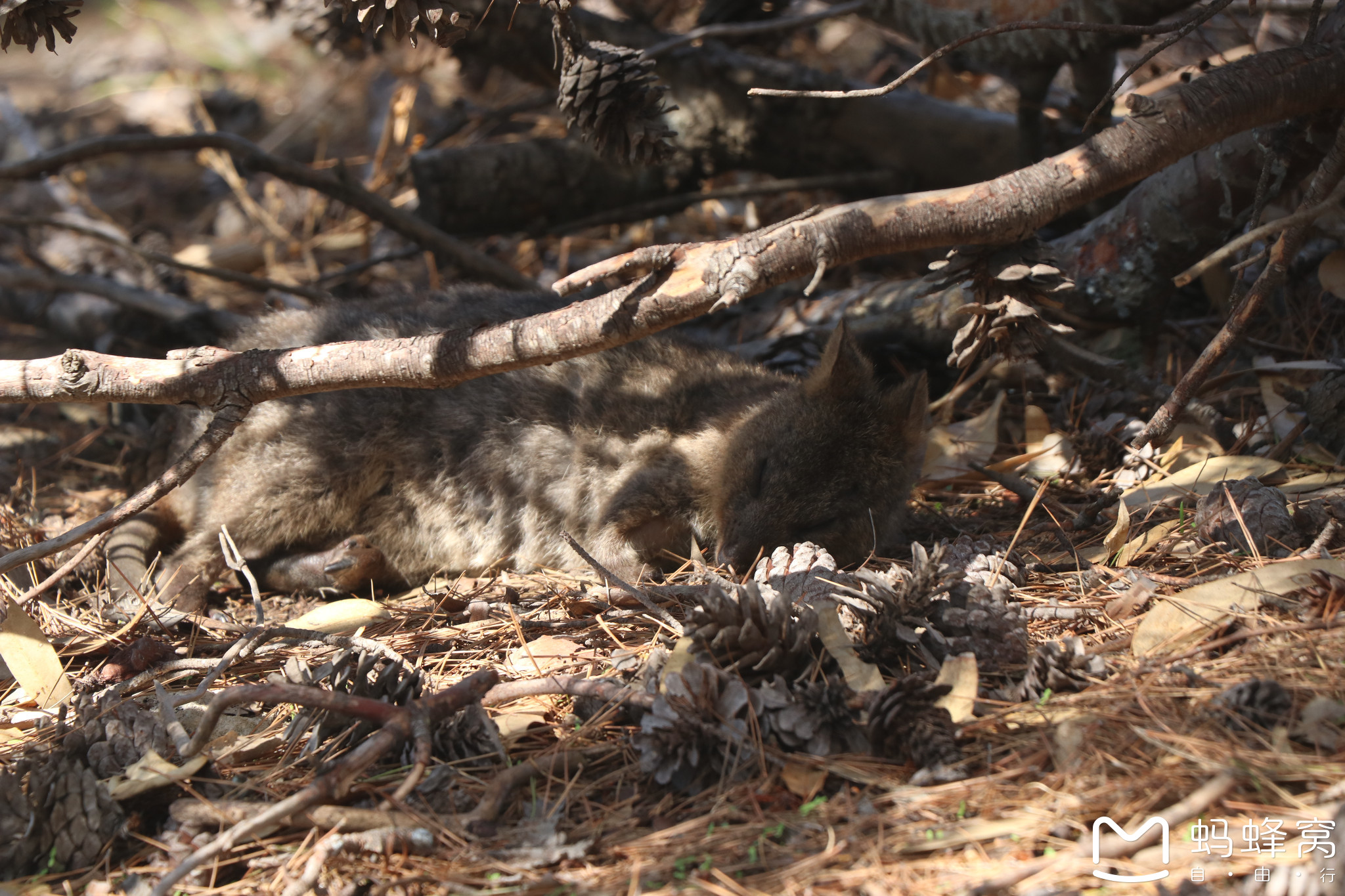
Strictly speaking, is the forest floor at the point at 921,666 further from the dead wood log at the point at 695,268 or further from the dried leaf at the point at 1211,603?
the dead wood log at the point at 695,268

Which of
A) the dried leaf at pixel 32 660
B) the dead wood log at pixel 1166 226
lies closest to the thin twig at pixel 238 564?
the dried leaf at pixel 32 660

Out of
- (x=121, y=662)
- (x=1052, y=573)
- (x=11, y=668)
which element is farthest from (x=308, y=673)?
(x=1052, y=573)

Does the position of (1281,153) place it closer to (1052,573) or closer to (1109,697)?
(1052,573)

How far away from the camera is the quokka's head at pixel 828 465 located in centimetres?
351

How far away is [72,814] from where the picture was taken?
207cm

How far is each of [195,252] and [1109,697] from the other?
697 centimetres

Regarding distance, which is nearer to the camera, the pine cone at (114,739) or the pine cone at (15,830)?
the pine cone at (15,830)

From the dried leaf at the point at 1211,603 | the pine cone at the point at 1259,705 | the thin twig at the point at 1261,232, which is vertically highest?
the thin twig at the point at 1261,232

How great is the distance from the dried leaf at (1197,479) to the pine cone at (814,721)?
Answer: 1.72 metres

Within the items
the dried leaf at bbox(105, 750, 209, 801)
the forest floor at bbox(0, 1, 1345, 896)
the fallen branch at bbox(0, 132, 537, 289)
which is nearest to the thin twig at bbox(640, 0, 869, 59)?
the forest floor at bbox(0, 1, 1345, 896)

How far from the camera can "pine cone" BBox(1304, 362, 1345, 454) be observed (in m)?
3.46

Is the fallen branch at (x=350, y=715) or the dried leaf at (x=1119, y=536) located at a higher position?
the fallen branch at (x=350, y=715)

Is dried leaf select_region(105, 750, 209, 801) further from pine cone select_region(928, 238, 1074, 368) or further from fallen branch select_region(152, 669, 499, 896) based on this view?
pine cone select_region(928, 238, 1074, 368)

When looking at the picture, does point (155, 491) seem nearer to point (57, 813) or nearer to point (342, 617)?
point (342, 617)
